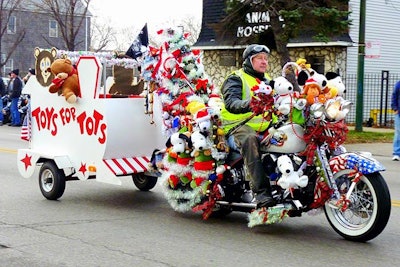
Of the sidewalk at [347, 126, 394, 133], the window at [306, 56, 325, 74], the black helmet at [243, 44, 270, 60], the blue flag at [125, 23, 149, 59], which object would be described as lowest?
the sidewalk at [347, 126, 394, 133]

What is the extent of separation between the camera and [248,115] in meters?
7.41

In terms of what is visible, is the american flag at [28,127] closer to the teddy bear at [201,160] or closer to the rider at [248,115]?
the teddy bear at [201,160]

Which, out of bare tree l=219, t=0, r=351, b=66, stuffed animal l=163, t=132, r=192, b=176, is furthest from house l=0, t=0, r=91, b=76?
stuffed animal l=163, t=132, r=192, b=176

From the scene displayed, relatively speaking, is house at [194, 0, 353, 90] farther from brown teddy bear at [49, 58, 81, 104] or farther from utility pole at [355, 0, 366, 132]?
brown teddy bear at [49, 58, 81, 104]

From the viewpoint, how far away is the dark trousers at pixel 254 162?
714 cm

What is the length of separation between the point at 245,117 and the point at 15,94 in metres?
19.5

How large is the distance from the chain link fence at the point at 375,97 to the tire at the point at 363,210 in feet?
61.0

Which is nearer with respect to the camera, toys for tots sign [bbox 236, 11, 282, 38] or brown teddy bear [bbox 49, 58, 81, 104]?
brown teddy bear [bbox 49, 58, 81, 104]

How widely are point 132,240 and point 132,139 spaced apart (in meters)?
2.15

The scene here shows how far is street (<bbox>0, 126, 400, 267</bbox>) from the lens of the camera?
6.24 meters

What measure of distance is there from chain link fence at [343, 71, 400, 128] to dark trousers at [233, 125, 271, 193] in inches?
730

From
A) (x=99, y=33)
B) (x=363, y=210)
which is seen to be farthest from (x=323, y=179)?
(x=99, y=33)

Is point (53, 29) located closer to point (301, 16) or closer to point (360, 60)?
point (301, 16)

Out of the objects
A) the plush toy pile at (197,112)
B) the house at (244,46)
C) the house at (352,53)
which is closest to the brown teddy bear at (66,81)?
the plush toy pile at (197,112)
